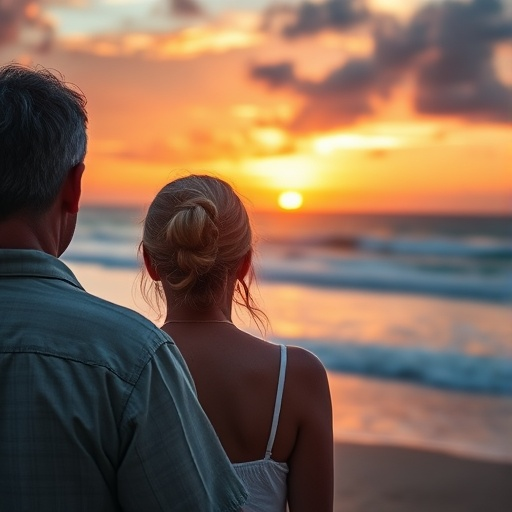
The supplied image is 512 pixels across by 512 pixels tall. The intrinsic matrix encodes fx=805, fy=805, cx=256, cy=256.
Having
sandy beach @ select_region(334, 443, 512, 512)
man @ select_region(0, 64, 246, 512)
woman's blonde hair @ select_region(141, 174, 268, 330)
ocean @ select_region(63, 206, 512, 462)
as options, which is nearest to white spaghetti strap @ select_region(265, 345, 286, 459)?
woman's blonde hair @ select_region(141, 174, 268, 330)

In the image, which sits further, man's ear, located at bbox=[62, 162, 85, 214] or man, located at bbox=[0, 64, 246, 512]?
man's ear, located at bbox=[62, 162, 85, 214]

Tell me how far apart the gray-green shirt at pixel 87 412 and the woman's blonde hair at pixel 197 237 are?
0.81 m

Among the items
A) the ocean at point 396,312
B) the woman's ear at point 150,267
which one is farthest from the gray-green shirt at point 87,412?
the ocean at point 396,312

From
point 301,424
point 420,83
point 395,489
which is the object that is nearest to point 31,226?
point 301,424

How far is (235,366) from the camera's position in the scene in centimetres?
207

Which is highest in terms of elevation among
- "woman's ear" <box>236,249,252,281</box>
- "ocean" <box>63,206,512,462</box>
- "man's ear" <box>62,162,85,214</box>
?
"man's ear" <box>62,162,85,214</box>

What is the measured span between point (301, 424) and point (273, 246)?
23.6m

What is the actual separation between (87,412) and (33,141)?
1.51ft

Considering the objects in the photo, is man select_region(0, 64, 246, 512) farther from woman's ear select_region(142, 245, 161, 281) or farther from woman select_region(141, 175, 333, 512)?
woman's ear select_region(142, 245, 161, 281)

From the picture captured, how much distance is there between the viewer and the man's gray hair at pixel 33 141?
1331 millimetres

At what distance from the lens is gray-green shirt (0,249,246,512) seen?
1230 mm

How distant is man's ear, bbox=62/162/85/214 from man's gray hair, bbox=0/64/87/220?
0.01 metres

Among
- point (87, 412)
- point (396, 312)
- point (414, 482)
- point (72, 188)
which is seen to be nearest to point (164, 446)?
point (87, 412)

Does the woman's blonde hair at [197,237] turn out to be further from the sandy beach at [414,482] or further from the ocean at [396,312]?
the sandy beach at [414,482]
